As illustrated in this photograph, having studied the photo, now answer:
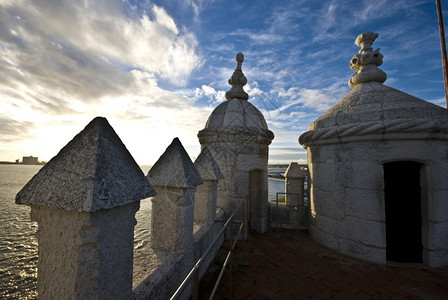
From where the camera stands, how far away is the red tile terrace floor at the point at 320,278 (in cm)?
335

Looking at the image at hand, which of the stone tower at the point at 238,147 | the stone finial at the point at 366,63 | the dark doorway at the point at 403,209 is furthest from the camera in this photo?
the stone tower at the point at 238,147

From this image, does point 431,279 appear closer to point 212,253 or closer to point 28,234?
point 212,253

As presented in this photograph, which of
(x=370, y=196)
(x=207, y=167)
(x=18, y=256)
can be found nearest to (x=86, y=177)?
(x=207, y=167)

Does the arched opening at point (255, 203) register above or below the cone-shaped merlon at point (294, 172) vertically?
below

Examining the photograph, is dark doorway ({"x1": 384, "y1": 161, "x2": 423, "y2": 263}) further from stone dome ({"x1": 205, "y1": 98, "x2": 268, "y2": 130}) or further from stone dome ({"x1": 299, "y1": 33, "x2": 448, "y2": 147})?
stone dome ({"x1": 205, "y1": 98, "x2": 268, "y2": 130})

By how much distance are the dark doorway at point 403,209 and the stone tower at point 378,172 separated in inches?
0.8

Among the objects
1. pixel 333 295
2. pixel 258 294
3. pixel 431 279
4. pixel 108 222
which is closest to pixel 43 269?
pixel 108 222

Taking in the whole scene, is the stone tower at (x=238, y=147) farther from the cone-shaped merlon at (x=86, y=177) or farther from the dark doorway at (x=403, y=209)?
the cone-shaped merlon at (x=86, y=177)

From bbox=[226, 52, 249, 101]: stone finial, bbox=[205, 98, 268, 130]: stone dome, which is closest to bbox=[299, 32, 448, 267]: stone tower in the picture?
bbox=[205, 98, 268, 130]: stone dome

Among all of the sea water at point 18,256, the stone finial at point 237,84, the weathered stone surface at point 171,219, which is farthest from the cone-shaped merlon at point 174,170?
the stone finial at point 237,84

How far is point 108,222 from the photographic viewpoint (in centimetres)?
147

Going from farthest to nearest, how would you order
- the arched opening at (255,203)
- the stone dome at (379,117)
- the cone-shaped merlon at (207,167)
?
1. the arched opening at (255,203)
2. the stone dome at (379,117)
3. the cone-shaped merlon at (207,167)

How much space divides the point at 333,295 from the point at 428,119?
3.89 m

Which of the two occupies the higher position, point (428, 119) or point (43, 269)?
point (428, 119)
